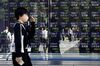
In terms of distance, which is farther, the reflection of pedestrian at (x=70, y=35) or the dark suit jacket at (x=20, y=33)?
the reflection of pedestrian at (x=70, y=35)

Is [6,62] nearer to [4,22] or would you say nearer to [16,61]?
[4,22]

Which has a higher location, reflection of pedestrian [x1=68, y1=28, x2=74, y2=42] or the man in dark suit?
the man in dark suit

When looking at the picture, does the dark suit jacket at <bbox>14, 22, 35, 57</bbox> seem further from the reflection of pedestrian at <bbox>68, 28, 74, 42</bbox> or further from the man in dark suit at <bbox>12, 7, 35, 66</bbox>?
the reflection of pedestrian at <bbox>68, 28, 74, 42</bbox>

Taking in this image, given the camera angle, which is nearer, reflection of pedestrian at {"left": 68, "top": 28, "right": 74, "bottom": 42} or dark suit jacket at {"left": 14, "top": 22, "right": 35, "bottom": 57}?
dark suit jacket at {"left": 14, "top": 22, "right": 35, "bottom": 57}

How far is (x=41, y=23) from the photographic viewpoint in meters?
12.0

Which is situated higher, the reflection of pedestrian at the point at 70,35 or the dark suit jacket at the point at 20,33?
the dark suit jacket at the point at 20,33

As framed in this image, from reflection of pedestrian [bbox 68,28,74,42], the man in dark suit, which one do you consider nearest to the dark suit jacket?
the man in dark suit

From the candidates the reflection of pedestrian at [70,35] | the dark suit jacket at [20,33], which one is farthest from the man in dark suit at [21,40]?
the reflection of pedestrian at [70,35]

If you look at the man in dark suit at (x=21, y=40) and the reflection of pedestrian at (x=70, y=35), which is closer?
the man in dark suit at (x=21, y=40)

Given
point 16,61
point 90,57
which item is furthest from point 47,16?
point 16,61

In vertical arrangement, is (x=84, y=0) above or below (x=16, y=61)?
above

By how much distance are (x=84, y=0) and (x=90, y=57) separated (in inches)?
70.0

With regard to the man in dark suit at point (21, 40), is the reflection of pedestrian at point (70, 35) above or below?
below

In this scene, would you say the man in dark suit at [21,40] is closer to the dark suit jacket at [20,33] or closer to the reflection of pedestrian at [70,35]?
the dark suit jacket at [20,33]
